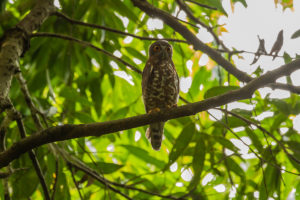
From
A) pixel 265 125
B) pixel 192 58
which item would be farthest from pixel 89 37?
pixel 265 125

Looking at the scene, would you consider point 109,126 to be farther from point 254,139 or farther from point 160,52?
point 160,52

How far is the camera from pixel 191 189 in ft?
8.84

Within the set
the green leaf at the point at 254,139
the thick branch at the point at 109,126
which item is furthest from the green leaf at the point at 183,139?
the thick branch at the point at 109,126

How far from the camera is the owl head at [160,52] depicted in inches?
140

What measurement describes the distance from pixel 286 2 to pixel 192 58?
1.03 m

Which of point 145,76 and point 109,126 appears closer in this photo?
point 109,126

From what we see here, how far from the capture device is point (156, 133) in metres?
3.34

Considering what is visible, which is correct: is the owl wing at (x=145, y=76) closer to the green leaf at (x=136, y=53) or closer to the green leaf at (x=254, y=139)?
the green leaf at (x=136, y=53)

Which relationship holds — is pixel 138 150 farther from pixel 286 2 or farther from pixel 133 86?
pixel 286 2

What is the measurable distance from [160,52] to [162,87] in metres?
0.46

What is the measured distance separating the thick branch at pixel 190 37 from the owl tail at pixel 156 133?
3.29ft

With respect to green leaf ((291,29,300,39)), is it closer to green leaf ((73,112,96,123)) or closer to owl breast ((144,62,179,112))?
owl breast ((144,62,179,112))

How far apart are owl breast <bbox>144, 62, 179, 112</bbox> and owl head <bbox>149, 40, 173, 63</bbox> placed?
0.19 m

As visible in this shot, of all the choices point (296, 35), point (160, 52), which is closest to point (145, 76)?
point (160, 52)
